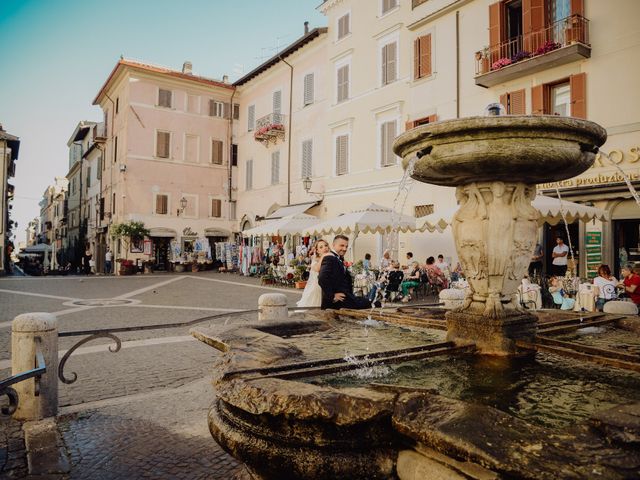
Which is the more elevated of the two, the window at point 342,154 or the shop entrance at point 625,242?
the window at point 342,154

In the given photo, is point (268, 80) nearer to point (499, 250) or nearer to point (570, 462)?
point (499, 250)

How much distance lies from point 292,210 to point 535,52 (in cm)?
1275

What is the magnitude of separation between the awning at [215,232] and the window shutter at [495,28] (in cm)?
1978

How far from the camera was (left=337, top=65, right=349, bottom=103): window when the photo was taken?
2073cm

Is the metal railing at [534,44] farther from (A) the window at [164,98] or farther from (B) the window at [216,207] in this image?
(A) the window at [164,98]

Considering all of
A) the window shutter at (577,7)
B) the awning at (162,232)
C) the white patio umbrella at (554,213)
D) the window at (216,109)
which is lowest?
the white patio umbrella at (554,213)

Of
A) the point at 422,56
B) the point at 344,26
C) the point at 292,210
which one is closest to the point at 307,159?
the point at 292,210

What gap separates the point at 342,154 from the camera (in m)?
20.8

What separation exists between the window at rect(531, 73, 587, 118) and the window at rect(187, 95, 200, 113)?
844 inches

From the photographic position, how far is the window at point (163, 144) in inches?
1104

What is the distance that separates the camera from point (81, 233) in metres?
40.2

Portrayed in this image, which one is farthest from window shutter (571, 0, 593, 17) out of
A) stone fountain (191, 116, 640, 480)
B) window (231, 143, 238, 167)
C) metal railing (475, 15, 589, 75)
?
window (231, 143, 238, 167)

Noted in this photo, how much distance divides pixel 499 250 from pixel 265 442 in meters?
2.10

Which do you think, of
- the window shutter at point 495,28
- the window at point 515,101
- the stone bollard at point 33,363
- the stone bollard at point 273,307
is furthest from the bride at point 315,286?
the window shutter at point 495,28
